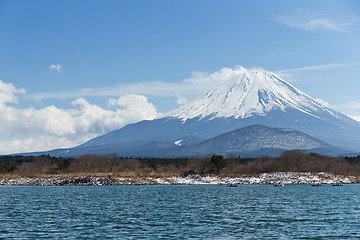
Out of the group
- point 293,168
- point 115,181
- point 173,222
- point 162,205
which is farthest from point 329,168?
point 173,222

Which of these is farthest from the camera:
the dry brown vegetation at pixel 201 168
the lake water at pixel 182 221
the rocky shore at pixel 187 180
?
the dry brown vegetation at pixel 201 168

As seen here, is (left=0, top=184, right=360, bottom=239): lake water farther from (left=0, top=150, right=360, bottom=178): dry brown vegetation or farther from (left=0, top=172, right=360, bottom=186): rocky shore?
(left=0, top=150, right=360, bottom=178): dry brown vegetation

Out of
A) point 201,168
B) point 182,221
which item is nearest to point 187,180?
point 201,168

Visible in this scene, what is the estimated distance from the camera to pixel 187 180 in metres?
136

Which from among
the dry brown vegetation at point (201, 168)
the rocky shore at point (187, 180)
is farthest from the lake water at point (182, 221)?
the dry brown vegetation at point (201, 168)

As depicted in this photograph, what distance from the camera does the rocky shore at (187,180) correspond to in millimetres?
131125

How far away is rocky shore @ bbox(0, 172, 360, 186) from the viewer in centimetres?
13112

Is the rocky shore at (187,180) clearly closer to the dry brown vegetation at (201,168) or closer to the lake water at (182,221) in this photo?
the dry brown vegetation at (201,168)

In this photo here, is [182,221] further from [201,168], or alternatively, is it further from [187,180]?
[201,168]

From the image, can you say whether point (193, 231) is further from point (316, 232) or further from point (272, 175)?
point (272, 175)

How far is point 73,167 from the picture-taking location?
547 feet

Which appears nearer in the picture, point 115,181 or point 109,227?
point 109,227

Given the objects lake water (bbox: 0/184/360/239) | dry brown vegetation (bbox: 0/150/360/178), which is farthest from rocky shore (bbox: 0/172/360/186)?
lake water (bbox: 0/184/360/239)

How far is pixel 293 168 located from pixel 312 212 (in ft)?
349
